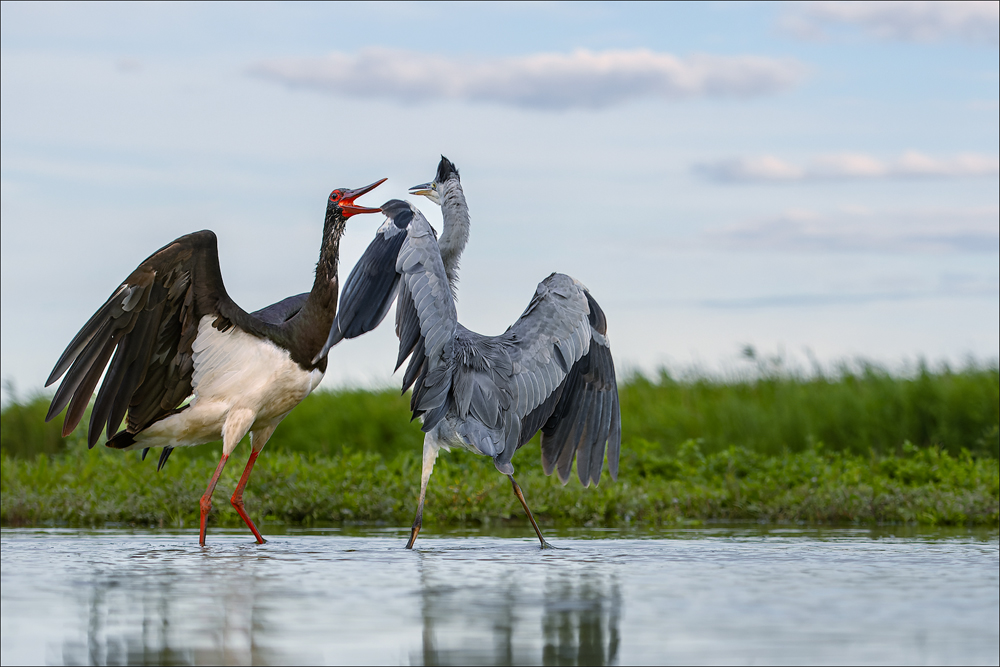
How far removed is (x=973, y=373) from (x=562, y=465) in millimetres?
7628

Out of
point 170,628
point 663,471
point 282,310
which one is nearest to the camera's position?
point 170,628

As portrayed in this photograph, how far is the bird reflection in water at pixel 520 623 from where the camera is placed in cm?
359

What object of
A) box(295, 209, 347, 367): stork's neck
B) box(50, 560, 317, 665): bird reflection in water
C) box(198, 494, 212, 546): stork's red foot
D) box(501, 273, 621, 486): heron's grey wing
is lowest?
box(50, 560, 317, 665): bird reflection in water

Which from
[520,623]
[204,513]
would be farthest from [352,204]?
[520,623]

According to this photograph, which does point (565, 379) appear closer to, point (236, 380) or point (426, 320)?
point (426, 320)

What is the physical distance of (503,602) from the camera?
14.9 feet

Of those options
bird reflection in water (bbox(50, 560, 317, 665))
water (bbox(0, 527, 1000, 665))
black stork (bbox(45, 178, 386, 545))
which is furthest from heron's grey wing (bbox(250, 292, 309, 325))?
bird reflection in water (bbox(50, 560, 317, 665))

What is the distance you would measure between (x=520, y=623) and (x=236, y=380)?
3.77 m

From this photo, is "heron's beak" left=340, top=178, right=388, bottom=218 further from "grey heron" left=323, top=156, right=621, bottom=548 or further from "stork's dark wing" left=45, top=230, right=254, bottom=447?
"stork's dark wing" left=45, top=230, right=254, bottom=447

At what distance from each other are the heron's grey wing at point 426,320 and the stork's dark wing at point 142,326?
56.3 inches

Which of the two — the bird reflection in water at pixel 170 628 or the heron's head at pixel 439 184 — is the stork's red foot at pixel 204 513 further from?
the heron's head at pixel 439 184

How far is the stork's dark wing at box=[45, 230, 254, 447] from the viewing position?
271 inches

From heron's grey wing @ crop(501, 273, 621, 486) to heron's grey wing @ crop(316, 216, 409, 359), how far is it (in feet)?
3.16

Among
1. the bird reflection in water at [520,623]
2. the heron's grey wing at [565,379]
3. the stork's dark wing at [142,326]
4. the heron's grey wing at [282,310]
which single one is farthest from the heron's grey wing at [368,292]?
the heron's grey wing at [282,310]
